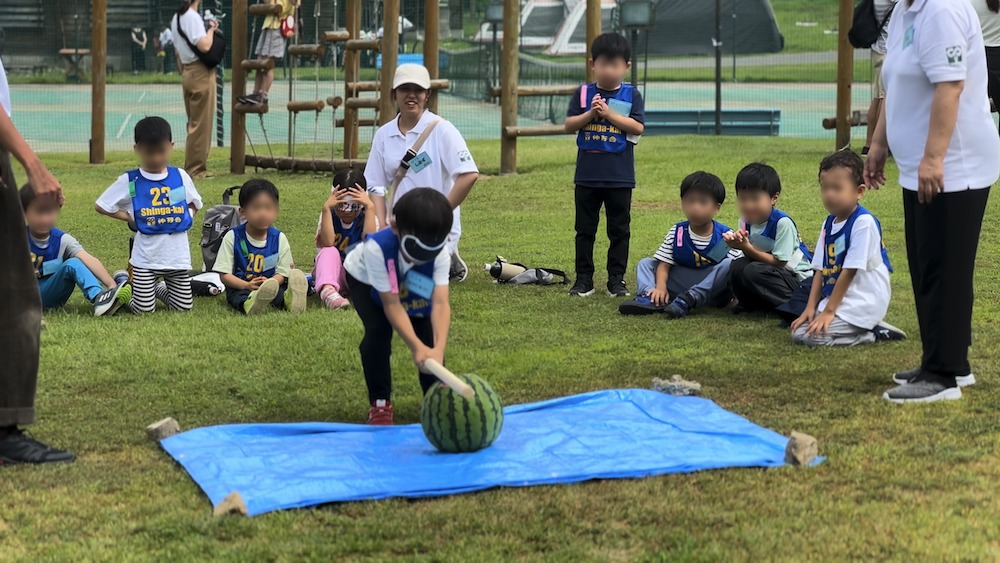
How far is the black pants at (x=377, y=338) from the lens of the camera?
16.3ft

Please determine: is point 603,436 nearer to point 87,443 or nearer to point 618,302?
point 87,443

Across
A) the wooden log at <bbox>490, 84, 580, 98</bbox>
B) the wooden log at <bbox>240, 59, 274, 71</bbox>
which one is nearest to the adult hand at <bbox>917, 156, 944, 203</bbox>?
the wooden log at <bbox>490, 84, 580, 98</bbox>

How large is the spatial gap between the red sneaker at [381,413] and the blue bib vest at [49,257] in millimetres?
3245

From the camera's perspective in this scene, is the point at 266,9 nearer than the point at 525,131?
No

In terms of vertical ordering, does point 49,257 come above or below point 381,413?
above

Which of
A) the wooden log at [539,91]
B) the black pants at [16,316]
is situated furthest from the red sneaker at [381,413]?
the wooden log at [539,91]

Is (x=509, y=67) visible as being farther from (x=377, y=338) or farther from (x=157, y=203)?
(x=377, y=338)

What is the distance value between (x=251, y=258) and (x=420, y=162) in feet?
4.80

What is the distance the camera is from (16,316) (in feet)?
14.8

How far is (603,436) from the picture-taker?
471 cm

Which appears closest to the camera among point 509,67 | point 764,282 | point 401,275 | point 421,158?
point 401,275

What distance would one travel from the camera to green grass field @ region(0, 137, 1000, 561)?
3682 millimetres

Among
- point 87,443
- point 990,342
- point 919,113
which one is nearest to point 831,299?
point 990,342

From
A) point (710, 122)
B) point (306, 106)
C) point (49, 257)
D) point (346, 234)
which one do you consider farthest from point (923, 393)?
point (710, 122)
